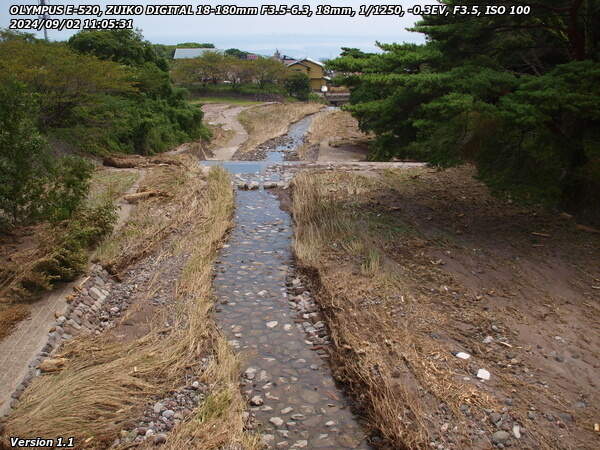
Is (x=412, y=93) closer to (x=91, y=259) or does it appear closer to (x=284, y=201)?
(x=284, y=201)

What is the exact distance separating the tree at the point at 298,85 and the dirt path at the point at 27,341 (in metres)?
49.2

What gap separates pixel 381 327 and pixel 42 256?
15.5ft

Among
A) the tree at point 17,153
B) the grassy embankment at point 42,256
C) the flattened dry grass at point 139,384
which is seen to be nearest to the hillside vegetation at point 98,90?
the tree at point 17,153

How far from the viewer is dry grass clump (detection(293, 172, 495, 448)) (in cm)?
454

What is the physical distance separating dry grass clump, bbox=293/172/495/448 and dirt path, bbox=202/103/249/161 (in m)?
14.3

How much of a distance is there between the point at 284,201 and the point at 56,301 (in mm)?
6929

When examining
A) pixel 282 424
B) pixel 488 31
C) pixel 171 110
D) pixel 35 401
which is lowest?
pixel 282 424

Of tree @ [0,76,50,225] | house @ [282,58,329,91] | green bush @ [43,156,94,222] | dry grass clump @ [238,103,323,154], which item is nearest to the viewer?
tree @ [0,76,50,225]

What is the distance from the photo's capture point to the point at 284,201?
40.4ft

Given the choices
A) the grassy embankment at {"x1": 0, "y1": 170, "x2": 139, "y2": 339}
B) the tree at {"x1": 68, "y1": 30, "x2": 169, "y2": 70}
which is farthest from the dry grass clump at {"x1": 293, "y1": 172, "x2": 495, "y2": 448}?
the tree at {"x1": 68, "y1": 30, "x2": 169, "y2": 70}

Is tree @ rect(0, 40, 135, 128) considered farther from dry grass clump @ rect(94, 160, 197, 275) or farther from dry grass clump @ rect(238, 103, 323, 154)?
dry grass clump @ rect(238, 103, 323, 154)

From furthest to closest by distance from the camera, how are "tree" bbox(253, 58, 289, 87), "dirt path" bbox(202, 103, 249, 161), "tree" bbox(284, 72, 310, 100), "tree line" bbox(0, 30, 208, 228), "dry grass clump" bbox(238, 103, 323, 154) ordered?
"tree" bbox(284, 72, 310, 100)
"tree" bbox(253, 58, 289, 87)
"dry grass clump" bbox(238, 103, 323, 154)
"dirt path" bbox(202, 103, 249, 161)
"tree line" bbox(0, 30, 208, 228)

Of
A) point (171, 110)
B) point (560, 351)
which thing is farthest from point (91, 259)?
point (171, 110)

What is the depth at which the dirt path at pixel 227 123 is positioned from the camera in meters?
Result: 24.1
